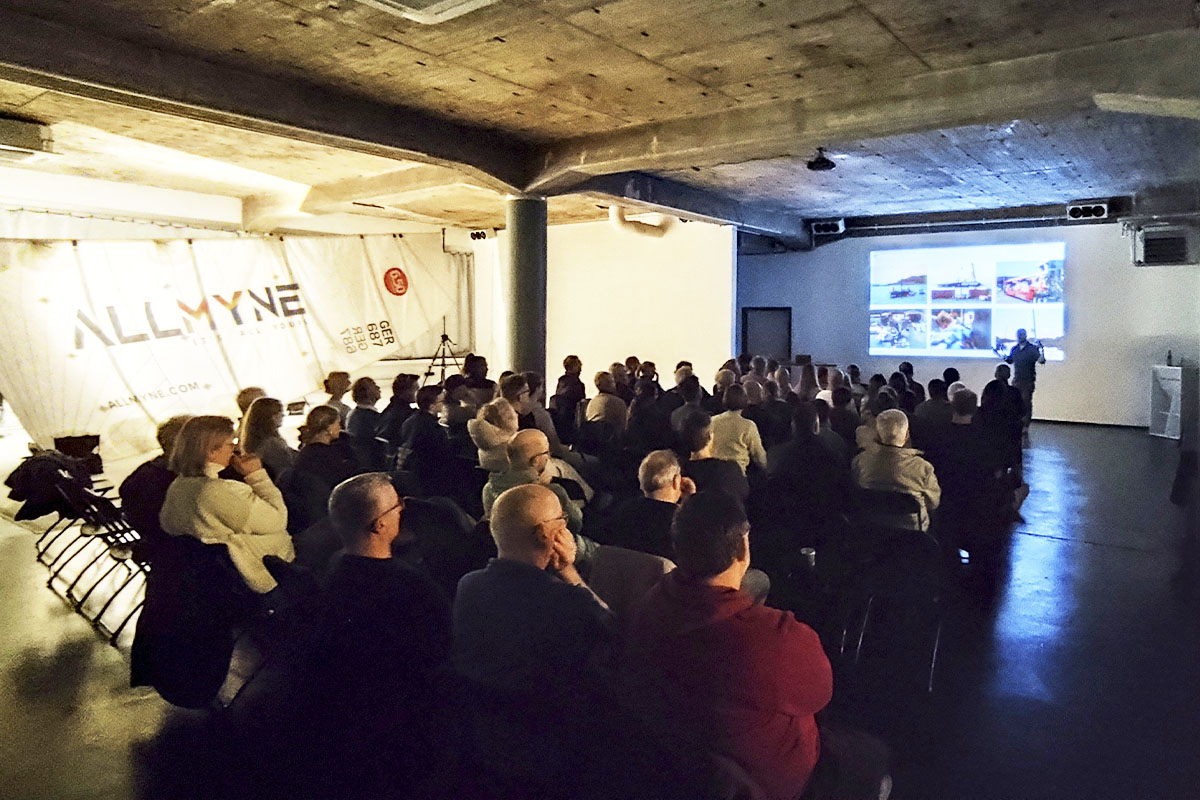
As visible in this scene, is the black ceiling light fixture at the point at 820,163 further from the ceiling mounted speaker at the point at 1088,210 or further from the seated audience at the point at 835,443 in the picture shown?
the ceiling mounted speaker at the point at 1088,210

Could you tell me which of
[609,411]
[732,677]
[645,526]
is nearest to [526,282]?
[609,411]

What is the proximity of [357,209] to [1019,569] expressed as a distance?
8.71 meters

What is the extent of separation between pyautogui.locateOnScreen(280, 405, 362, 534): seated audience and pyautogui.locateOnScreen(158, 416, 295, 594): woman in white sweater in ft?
1.21

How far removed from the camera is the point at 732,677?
71.1 inches

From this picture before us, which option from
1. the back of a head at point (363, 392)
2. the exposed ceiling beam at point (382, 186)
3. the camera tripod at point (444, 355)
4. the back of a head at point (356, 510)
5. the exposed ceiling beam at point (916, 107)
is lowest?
the back of a head at point (356, 510)

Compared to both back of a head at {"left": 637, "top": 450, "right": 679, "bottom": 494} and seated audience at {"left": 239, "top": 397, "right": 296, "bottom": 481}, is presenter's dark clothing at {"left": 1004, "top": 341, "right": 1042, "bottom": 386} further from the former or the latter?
seated audience at {"left": 239, "top": 397, "right": 296, "bottom": 481}

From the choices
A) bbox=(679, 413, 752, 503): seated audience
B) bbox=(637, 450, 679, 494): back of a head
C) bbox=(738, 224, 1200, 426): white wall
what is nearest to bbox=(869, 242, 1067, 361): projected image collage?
bbox=(738, 224, 1200, 426): white wall

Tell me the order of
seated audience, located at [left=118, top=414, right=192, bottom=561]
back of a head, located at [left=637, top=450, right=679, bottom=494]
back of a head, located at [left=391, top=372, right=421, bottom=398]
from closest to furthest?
back of a head, located at [left=637, top=450, right=679, bottom=494], seated audience, located at [left=118, top=414, right=192, bottom=561], back of a head, located at [left=391, top=372, right=421, bottom=398]

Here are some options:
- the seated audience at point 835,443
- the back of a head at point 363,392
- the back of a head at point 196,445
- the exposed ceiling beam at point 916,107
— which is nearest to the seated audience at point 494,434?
the back of a head at point 196,445

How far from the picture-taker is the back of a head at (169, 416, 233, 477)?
319cm

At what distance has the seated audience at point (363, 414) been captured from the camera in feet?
18.1

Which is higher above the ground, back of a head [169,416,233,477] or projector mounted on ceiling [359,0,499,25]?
projector mounted on ceiling [359,0,499,25]

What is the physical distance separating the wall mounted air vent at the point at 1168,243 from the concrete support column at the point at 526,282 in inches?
315

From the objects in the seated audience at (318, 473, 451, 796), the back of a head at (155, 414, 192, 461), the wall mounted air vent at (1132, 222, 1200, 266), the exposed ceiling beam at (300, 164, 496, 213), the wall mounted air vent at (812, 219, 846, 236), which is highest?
the wall mounted air vent at (812, 219, 846, 236)
